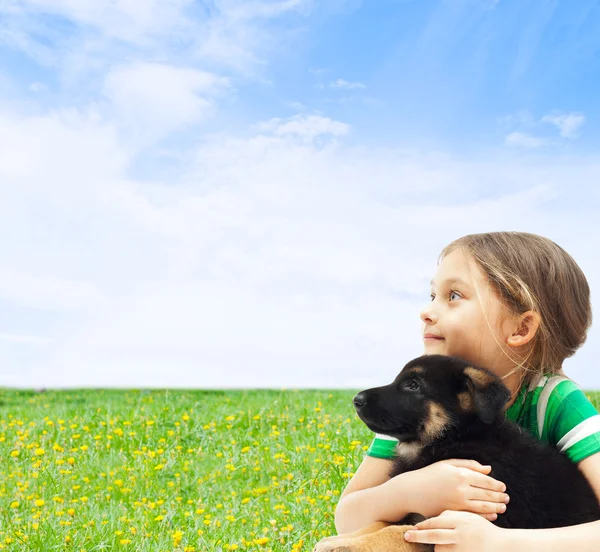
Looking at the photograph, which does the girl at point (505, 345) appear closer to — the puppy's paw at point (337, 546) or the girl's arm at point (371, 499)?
the girl's arm at point (371, 499)

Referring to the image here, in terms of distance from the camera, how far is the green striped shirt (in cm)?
323

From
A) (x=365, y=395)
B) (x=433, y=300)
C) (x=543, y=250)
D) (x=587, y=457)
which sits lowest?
(x=587, y=457)

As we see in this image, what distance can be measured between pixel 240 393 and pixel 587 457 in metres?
7.93

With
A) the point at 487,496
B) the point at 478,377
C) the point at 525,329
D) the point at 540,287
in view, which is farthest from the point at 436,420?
the point at 540,287

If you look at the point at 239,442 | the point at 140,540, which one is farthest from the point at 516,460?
the point at 239,442

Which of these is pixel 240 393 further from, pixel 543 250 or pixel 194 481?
pixel 543 250

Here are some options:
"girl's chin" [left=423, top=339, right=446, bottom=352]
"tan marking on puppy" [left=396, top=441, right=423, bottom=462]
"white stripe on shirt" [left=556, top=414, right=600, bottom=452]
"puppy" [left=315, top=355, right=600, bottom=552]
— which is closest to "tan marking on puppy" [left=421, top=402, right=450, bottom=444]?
"puppy" [left=315, top=355, right=600, bottom=552]

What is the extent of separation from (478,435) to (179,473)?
3878mm

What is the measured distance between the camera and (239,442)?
23.4ft

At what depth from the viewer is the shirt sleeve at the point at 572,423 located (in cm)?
321

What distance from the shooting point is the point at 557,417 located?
3344 millimetres

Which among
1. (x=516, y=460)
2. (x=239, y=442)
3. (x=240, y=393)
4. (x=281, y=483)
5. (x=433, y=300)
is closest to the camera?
(x=516, y=460)

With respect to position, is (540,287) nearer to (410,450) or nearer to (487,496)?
(410,450)

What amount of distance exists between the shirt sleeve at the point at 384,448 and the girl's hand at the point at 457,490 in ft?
1.67
